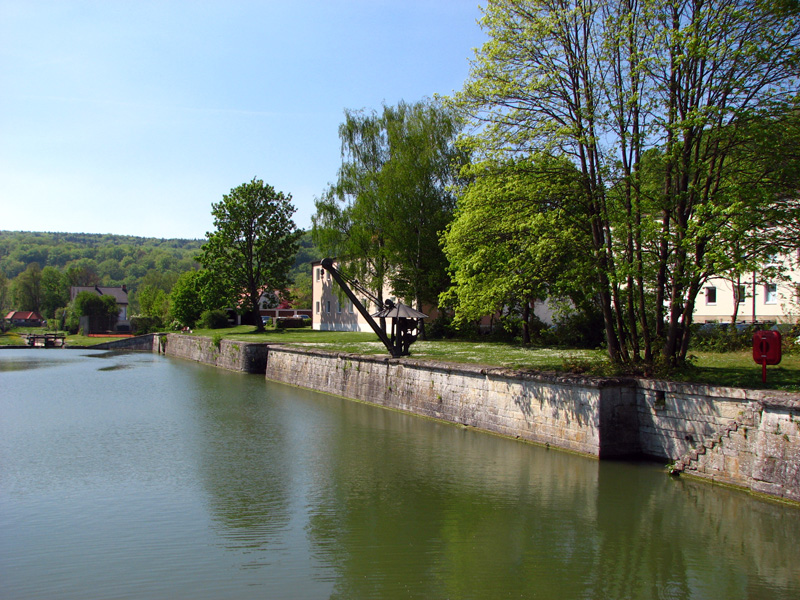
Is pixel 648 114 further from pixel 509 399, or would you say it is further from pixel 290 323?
pixel 290 323

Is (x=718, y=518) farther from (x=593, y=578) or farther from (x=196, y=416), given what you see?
(x=196, y=416)

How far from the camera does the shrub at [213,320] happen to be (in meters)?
51.5

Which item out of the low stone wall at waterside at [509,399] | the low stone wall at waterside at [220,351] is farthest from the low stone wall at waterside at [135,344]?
the low stone wall at waterside at [509,399]

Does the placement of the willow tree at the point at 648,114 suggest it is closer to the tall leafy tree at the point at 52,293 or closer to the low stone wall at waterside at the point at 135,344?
the low stone wall at waterside at the point at 135,344

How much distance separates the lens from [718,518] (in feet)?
29.9

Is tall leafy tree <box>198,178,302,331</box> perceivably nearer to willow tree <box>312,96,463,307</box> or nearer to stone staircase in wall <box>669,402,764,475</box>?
willow tree <box>312,96,463,307</box>

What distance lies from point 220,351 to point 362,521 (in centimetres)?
2918

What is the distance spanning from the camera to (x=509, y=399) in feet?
46.8

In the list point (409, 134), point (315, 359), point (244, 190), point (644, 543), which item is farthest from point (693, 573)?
point (244, 190)

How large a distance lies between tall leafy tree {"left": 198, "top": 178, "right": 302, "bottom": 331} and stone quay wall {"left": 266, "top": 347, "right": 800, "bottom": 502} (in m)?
31.5

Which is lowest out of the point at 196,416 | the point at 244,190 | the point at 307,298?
the point at 196,416

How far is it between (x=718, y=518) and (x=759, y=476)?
41.9 inches

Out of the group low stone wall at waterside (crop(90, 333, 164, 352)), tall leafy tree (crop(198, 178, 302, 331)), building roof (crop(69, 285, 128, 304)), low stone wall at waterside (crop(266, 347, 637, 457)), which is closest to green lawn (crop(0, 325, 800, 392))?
low stone wall at waterside (crop(266, 347, 637, 457))

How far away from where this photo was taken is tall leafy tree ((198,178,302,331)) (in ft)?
154
